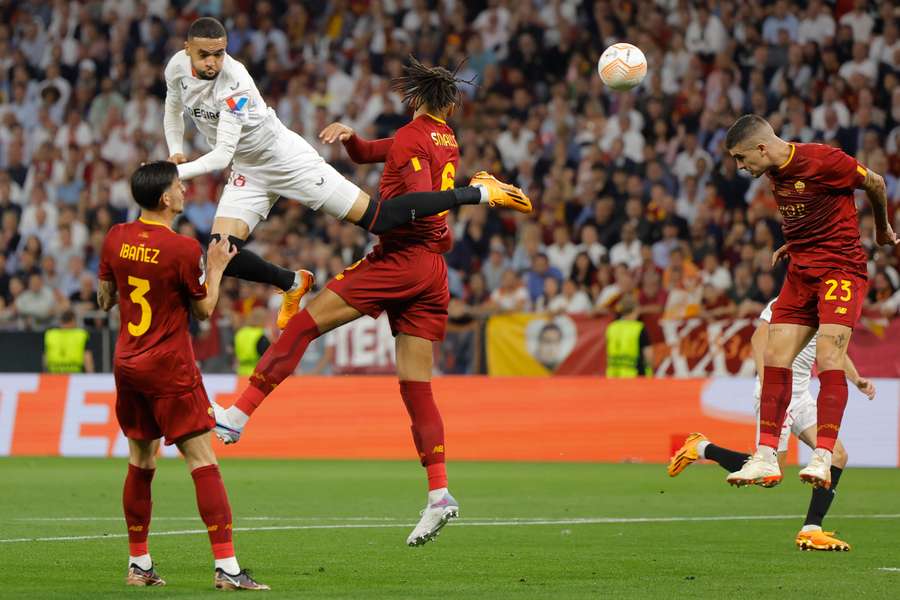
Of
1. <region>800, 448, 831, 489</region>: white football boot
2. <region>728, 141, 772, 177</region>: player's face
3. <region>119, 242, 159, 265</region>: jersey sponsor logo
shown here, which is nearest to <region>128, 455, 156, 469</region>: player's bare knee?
<region>119, 242, 159, 265</region>: jersey sponsor logo

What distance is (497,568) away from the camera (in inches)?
350

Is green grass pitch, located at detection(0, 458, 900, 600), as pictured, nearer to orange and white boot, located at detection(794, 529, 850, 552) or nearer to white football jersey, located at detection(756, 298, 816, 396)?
orange and white boot, located at detection(794, 529, 850, 552)

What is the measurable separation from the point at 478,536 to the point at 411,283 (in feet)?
6.51

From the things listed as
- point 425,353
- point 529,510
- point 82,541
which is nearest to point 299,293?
point 425,353

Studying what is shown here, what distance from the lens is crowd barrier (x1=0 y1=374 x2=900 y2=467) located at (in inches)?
724

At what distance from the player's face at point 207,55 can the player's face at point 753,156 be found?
11.5 feet

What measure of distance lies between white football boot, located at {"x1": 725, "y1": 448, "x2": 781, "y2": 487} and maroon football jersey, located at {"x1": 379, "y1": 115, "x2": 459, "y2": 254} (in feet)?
8.21

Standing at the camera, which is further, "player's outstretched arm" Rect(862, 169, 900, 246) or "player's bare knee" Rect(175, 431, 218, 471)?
"player's outstretched arm" Rect(862, 169, 900, 246)

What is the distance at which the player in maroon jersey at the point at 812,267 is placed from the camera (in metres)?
9.88

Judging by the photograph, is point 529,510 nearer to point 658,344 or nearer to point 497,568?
point 497,568

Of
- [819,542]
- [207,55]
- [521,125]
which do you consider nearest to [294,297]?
[207,55]

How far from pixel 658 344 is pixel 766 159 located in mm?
9727

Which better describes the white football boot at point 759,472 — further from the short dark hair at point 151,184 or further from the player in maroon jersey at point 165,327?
the short dark hair at point 151,184

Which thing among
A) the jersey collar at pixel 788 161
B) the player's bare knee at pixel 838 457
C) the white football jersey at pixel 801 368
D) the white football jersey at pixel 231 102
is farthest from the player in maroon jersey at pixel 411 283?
the player's bare knee at pixel 838 457
